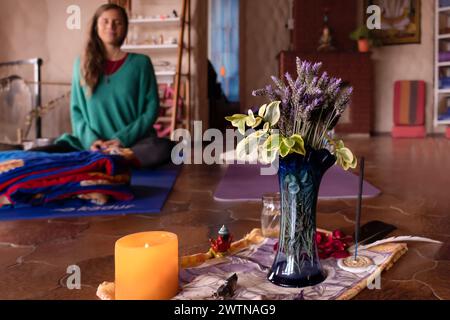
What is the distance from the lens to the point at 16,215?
1.43 metres

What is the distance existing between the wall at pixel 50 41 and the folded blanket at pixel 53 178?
272 centimetres

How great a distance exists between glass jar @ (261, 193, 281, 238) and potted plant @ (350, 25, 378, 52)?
14.4ft

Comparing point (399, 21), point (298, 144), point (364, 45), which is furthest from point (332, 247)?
point (399, 21)

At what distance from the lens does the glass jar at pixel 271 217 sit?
1002 millimetres

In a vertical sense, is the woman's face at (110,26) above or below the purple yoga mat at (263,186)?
above

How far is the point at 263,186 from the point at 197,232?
73cm

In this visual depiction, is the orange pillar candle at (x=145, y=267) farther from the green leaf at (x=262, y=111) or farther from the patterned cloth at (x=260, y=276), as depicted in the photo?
the green leaf at (x=262, y=111)

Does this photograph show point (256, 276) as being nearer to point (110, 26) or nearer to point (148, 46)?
point (110, 26)

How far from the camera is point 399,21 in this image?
529 cm

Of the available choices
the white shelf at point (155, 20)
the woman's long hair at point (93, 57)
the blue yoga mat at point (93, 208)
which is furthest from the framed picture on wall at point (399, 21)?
the blue yoga mat at point (93, 208)

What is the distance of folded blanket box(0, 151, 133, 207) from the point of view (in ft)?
4.91

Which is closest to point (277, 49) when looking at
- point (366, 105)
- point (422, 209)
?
point (366, 105)

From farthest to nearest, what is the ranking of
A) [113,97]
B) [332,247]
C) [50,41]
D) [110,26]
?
1. [50,41]
2. [113,97]
3. [110,26]
4. [332,247]

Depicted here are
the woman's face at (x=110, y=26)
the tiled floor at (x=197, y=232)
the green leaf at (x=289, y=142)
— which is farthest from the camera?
the woman's face at (x=110, y=26)
